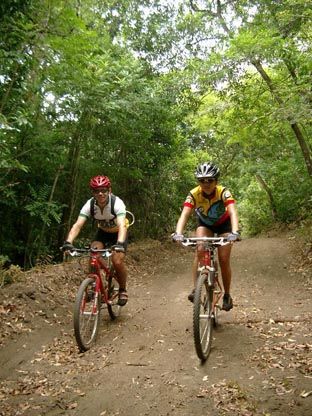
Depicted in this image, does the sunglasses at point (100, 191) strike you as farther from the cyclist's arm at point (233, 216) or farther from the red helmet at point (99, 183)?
the cyclist's arm at point (233, 216)

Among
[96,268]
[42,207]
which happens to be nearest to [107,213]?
[96,268]

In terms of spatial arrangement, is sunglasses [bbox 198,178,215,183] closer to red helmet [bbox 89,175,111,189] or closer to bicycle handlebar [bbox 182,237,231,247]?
bicycle handlebar [bbox 182,237,231,247]

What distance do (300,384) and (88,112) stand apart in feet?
23.9

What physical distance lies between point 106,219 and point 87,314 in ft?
4.97

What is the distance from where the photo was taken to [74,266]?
9.34 metres

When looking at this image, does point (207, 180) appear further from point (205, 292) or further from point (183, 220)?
point (205, 292)

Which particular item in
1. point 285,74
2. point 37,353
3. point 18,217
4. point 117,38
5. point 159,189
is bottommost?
point 37,353

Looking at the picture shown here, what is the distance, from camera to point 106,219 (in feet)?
21.0

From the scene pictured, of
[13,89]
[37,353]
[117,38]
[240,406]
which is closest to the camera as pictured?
[240,406]

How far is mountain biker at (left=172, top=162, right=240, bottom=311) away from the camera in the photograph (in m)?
5.61

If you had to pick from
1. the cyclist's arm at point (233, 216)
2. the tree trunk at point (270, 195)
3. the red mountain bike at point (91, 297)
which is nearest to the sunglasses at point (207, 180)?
the cyclist's arm at point (233, 216)

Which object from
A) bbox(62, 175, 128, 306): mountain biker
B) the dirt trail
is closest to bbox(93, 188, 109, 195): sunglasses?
bbox(62, 175, 128, 306): mountain biker

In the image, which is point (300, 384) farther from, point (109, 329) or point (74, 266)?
point (74, 266)

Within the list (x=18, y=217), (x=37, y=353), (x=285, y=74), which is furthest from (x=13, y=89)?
(x=285, y=74)
